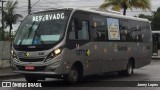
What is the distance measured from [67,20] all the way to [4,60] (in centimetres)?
1078

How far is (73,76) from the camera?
15242 millimetres

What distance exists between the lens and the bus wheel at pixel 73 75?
15.1 metres

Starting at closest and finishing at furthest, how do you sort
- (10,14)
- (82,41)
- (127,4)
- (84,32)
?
1. (82,41)
2. (84,32)
3. (127,4)
4. (10,14)

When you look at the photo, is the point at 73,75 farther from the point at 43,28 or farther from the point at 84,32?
the point at 43,28

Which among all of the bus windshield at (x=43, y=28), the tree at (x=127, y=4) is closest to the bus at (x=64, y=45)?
the bus windshield at (x=43, y=28)

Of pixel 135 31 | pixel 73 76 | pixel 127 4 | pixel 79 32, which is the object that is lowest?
pixel 73 76

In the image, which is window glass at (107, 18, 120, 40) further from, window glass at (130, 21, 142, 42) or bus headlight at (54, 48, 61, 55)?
bus headlight at (54, 48, 61, 55)

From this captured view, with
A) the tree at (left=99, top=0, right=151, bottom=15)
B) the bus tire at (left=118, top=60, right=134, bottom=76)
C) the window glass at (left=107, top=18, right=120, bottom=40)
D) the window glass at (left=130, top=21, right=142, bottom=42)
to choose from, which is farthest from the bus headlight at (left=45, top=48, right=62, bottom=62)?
the tree at (left=99, top=0, right=151, bottom=15)

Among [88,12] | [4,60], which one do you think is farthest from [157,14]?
[88,12]

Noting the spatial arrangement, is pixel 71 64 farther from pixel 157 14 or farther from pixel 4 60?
pixel 157 14

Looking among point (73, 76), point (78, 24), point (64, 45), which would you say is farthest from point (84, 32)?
point (73, 76)

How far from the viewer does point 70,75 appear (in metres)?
15.0

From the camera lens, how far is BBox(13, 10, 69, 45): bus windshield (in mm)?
14750

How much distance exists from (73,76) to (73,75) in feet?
0.12
